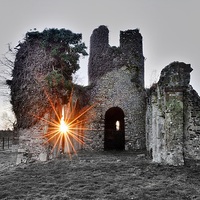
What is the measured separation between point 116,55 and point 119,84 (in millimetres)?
1897

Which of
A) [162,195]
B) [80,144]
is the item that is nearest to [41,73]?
[80,144]

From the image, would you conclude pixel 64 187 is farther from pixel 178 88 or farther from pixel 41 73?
pixel 41 73

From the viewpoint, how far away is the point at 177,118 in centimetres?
876

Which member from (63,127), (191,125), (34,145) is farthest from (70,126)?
(191,125)

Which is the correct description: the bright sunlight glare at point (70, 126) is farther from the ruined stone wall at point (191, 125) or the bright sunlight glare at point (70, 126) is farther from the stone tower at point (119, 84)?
the ruined stone wall at point (191, 125)

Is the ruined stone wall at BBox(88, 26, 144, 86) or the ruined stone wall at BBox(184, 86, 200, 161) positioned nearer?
the ruined stone wall at BBox(184, 86, 200, 161)

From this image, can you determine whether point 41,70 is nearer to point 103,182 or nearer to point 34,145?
point 34,145

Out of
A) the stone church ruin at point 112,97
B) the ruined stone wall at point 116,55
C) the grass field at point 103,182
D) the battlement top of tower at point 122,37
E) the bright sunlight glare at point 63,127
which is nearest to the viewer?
the grass field at point 103,182

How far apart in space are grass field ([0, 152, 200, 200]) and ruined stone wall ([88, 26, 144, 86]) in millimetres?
7495

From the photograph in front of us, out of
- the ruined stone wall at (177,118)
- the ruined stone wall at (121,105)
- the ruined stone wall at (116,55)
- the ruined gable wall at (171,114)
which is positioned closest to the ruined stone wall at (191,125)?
the ruined stone wall at (177,118)

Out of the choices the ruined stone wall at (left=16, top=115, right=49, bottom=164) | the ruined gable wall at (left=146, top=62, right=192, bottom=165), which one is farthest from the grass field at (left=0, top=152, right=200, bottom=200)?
the ruined stone wall at (left=16, top=115, right=49, bottom=164)

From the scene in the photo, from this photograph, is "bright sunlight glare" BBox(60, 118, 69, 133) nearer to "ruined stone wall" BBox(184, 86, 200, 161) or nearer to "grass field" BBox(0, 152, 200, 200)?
"grass field" BBox(0, 152, 200, 200)

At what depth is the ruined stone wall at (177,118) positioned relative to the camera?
8.61 metres

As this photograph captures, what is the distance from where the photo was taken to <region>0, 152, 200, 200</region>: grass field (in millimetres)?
5936
